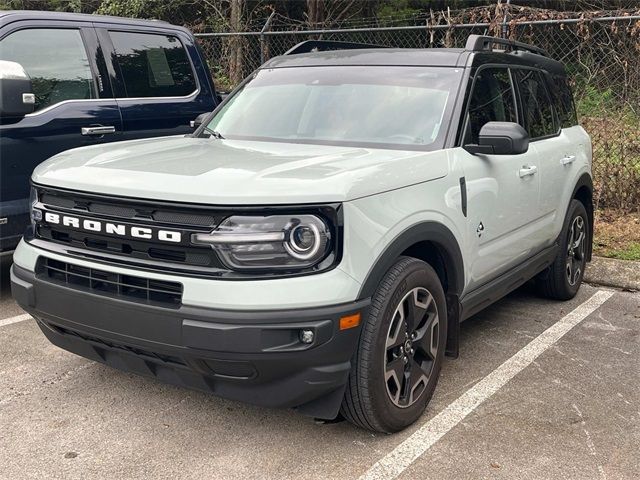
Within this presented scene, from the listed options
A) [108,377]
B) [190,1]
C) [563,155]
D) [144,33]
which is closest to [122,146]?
[108,377]

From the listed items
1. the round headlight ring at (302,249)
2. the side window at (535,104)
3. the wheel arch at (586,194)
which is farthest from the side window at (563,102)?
the round headlight ring at (302,249)

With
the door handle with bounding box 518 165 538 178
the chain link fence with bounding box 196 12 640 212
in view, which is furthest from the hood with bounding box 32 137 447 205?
the chain link fence with bounding box 196 12 640 212

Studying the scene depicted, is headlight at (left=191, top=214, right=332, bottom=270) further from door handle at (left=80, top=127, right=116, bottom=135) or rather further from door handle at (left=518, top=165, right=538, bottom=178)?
door handle at (left=80, top=127, right=116, bottom=135)

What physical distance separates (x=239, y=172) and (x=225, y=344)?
736 mm

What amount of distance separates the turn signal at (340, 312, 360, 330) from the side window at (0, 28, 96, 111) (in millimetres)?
3399

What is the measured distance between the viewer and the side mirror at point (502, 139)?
3.61 m

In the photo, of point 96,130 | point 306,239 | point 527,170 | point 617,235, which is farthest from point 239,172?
point 617,235

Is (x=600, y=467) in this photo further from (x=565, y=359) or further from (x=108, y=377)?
(x=108, y=377)

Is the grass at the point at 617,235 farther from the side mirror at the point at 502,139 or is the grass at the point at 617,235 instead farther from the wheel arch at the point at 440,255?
the wheel arch at the point at 440,255

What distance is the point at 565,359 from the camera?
4.23m

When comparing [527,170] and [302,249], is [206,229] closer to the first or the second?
[302,249]

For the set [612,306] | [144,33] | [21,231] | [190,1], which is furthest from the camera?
[190,1]

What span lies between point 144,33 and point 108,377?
3322 mm

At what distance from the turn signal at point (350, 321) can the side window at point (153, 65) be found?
3.65 meters
